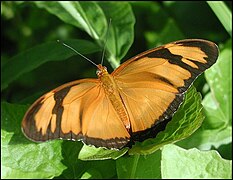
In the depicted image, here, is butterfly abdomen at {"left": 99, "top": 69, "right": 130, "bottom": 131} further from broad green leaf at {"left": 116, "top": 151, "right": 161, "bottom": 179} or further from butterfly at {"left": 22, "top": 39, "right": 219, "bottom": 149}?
broad green leaf at {"left": 116, "top": 151, "right": 161, "bottom": 179}

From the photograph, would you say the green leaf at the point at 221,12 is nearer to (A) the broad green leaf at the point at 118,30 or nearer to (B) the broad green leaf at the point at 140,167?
(A) the broad green leaf at the point at 118,30

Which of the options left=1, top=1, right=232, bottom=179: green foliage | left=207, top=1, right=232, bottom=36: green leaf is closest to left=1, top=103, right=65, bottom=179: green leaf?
left=1, top=1, right=232, bottom=179: green foliage

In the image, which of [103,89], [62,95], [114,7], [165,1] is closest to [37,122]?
[62,95]

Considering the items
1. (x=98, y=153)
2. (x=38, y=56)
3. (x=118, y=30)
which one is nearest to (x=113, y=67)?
(x=118, y=30)

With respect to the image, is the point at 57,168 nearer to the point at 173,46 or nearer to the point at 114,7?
the point at 173,46

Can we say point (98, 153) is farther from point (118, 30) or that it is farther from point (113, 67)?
point (118, 30)

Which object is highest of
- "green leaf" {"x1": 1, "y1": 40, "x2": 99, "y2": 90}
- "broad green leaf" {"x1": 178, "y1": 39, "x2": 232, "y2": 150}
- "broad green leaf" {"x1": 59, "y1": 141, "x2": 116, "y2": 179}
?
"green leaf" {"x1": 1, "y1": 40, "x2": 99, "y2": 90}
